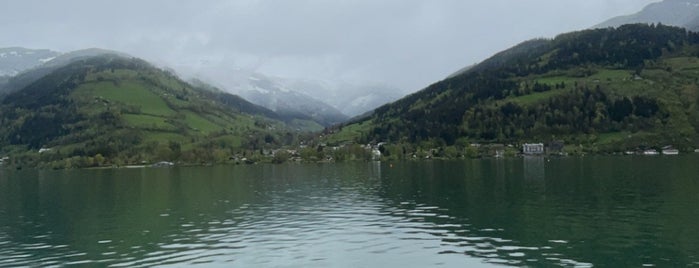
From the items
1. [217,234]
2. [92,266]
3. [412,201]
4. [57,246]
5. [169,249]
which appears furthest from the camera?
[412,201]

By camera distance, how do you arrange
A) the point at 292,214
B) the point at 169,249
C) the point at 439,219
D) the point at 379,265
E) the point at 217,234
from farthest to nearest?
the point at 292,214 → the point at 439,219 → the point at 217,234 → the point at 169,249 → the point at 379,265

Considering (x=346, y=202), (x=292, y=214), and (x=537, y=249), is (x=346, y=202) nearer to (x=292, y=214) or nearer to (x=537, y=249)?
(x=292, y=214)

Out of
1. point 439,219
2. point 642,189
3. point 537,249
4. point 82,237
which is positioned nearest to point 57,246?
point 82,237

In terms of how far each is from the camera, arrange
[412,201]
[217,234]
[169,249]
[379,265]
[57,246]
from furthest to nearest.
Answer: [412,201]
[217,234]
[57,246]
[169,249]
[379,265]

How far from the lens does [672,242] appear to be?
133 ft

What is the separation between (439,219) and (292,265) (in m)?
22.9

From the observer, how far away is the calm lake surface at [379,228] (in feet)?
130

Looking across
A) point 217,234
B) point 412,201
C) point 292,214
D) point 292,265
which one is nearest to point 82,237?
point 217,234

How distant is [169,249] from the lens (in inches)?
1805

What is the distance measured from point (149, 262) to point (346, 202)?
39.8 meters

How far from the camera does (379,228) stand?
2090 inches

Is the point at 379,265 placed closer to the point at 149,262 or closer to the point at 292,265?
the point at 292,265

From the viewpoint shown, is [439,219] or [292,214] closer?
[439,219]

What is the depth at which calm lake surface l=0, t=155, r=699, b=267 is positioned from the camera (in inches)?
1556
